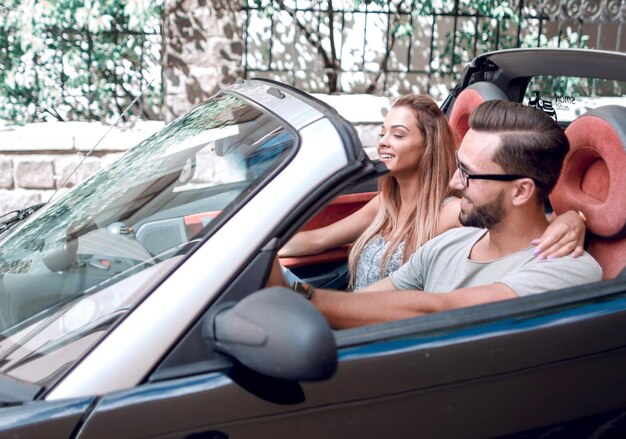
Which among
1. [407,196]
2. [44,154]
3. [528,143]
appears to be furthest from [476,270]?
[44,154]

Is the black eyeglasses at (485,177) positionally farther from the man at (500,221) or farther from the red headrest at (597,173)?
the red headrest at (597,173)

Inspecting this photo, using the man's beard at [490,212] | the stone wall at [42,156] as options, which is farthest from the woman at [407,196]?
the stone wall at [42,156]

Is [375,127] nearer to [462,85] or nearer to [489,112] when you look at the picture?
[462,85]

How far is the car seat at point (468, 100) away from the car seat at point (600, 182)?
650 millimetres

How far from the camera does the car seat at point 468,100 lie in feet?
10.5

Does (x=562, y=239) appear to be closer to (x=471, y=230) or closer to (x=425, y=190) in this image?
(x=471, y=230)

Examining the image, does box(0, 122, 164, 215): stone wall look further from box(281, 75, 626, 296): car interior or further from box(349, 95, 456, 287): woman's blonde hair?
box(281, 75, 626, 296): car interior

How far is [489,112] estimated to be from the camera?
2477 millimetres

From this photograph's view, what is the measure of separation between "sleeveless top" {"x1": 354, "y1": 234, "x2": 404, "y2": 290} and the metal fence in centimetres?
379

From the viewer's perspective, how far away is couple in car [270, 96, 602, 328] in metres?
2.14

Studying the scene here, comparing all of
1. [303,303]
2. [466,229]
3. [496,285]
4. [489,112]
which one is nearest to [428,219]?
[466,229]

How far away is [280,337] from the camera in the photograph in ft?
4.88

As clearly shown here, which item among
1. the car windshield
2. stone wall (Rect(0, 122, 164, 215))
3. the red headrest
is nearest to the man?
the red headrest

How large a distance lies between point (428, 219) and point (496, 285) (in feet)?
3.17
